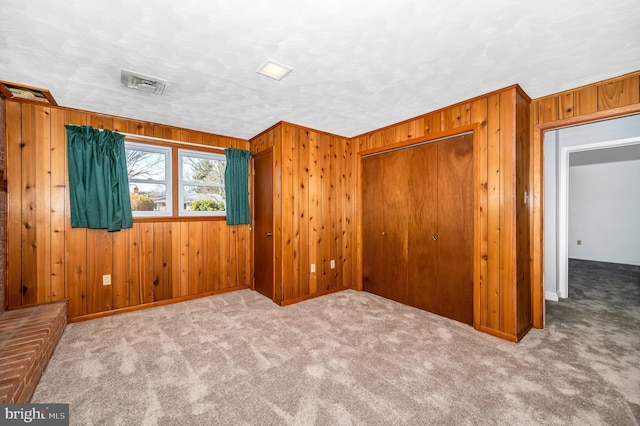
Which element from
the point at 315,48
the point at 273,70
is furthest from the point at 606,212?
the point at 273,70

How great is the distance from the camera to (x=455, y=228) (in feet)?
9.20

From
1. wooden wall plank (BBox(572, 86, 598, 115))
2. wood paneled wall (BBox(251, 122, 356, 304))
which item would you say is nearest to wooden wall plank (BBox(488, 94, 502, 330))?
wooden wall plank (BBox(572, 86, 598, 115))

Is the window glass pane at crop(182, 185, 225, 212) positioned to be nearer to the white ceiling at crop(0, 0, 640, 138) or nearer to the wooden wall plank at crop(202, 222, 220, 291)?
the wooden wall plank at crop(202, 222, 220, 291)

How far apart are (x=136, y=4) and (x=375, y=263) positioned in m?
3.51

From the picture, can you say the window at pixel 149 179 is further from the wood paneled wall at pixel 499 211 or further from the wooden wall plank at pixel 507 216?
the wooden wall plank at pixel 507 216

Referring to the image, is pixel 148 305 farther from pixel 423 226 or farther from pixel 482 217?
pixel 482 217

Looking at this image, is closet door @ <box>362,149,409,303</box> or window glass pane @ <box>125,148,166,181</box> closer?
window glass pane @ <box>125,148,166,181</box>

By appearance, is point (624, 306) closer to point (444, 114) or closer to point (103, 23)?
point (444, 114)

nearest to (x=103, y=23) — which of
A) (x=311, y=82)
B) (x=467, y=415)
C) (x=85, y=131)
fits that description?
(x=311, y=82)

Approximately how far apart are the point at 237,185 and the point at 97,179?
1.58m

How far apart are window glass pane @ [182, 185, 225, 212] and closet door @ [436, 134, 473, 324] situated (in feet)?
10.0

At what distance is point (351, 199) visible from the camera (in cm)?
409

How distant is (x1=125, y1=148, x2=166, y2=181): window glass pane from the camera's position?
3.24m

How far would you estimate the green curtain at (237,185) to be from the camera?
379cm
